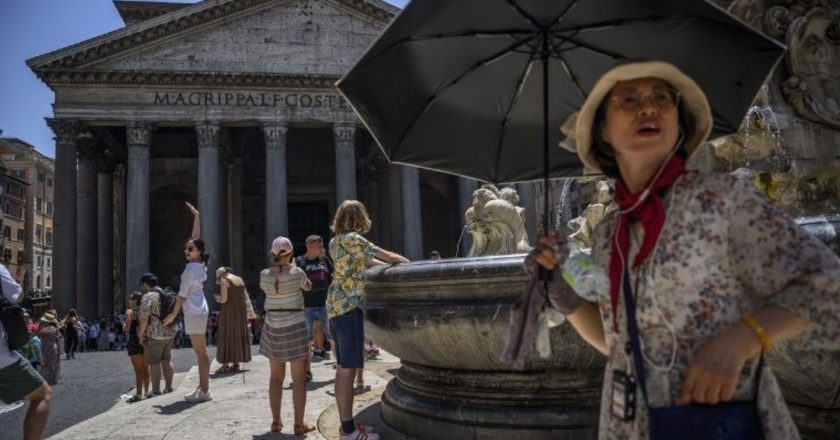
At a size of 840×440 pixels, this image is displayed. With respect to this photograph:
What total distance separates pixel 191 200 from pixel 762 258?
2997 cm

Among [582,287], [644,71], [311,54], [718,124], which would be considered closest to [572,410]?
[718,124]

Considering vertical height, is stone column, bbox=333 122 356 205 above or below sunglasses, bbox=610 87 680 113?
above

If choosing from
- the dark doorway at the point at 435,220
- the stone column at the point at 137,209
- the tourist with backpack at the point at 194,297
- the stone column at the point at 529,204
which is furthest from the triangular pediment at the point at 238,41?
the tourist with backpack at the point at 194,297

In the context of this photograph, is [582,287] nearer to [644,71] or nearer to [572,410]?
[644,71]

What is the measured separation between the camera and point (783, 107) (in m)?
5.13

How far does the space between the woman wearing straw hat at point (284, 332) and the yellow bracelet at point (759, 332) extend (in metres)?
3.26

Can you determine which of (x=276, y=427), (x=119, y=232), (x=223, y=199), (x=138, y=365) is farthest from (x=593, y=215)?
(x=119, y=232)

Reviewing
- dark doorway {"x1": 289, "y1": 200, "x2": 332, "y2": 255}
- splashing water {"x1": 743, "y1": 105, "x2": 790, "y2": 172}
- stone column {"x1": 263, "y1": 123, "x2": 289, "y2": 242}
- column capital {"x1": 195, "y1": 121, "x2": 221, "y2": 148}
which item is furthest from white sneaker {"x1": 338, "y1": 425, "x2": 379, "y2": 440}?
dark doorway {"x1": 289, "y1": 200, "x2": 332, "y2": 255}

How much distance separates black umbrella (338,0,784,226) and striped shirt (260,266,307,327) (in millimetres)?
2061

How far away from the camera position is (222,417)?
450 centimetres

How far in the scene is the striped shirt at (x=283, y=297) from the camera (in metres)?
4.23

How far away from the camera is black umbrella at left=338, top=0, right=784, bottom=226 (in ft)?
6.31

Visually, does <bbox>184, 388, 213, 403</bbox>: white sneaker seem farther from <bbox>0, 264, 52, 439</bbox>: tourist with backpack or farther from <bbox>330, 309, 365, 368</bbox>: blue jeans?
<bbox>330, 309, 365, 368</bbox>: blue jeans

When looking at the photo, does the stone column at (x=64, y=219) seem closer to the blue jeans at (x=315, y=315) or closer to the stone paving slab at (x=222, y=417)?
the blue jeans at (x=315, y=315)
